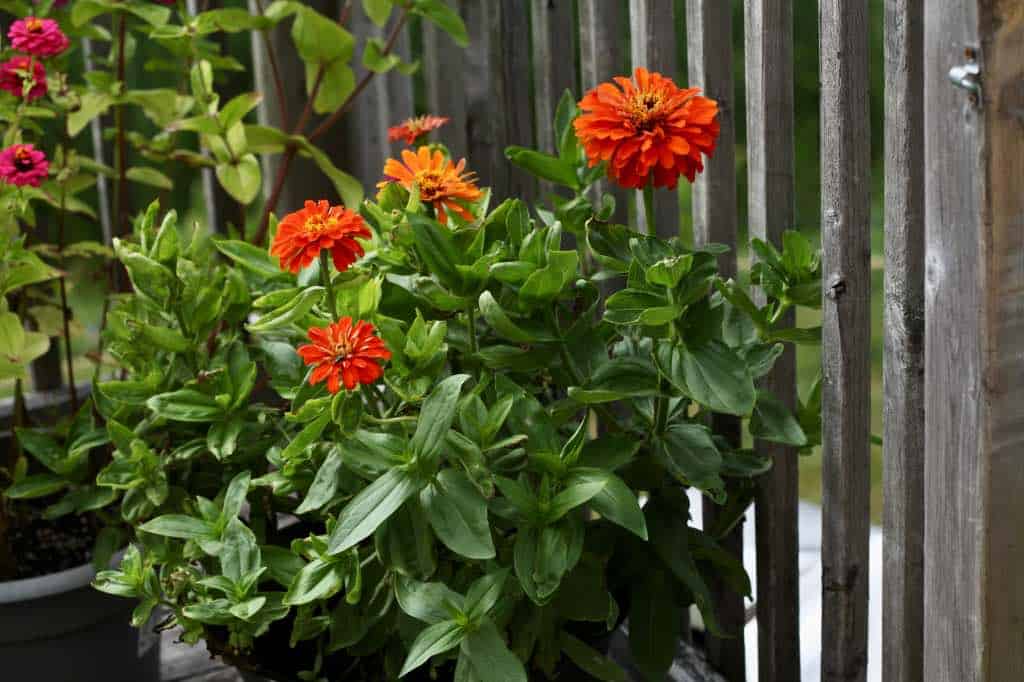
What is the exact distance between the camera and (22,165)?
1.53 meters

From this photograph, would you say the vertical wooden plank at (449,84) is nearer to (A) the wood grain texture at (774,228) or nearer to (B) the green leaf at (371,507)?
(A) the wood grain texture at (774,228)

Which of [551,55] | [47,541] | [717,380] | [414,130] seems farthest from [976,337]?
[47,541]

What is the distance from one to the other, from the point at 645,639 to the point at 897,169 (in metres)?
0.61

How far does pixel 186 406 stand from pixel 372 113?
94cm

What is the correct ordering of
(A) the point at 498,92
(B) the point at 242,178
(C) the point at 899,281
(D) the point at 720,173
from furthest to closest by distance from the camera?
(A) the point at 498,92
(B) the point at 242,178
(D) the point at 720,173
(C) the point at 899,281

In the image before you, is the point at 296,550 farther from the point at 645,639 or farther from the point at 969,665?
the point at 969,665

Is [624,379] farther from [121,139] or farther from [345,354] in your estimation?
[121,139]

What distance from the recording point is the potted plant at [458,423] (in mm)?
1200

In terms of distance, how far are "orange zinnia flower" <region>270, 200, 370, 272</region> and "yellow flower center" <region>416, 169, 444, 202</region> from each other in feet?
0.45

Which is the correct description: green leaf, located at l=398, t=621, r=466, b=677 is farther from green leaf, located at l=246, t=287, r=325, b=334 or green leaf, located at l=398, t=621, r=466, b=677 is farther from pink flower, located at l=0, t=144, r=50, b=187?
pink flower, located at l=0, t=144, r=50, b=187

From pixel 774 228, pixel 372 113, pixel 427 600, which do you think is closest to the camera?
pixel 427 600

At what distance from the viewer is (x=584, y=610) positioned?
1292mm

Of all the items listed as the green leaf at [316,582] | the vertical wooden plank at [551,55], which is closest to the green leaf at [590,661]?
the green leaf at [316,582]

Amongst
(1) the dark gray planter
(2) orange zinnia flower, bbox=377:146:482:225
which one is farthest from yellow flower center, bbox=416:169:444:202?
(1) the dark gray planter
